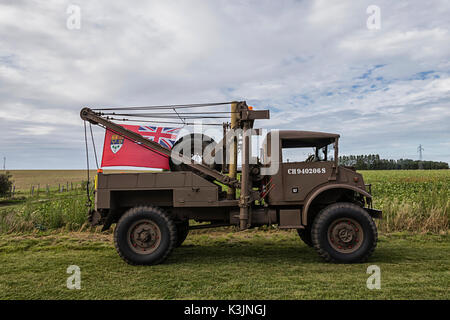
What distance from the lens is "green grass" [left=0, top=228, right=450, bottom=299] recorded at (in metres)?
4.73

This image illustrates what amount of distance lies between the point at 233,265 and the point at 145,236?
5.78 ft

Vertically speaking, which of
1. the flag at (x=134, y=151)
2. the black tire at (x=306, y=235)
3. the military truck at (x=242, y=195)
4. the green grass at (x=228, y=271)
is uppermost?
the flag at (x=134, y=151)

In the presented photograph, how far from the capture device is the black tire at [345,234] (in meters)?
6.14

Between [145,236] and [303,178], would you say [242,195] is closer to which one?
[303,178]

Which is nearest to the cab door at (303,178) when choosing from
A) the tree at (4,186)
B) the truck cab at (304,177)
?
the truck cab at (304,177)

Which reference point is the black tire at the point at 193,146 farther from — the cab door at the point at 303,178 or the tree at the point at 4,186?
the tree at the point at 4,186

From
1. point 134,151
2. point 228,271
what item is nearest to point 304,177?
point 228,271

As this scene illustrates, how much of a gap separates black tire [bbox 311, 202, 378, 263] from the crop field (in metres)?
0.24

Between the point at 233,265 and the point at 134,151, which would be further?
the point at 134,151

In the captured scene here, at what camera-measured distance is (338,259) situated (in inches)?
242

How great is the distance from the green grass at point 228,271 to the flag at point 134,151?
1980mm

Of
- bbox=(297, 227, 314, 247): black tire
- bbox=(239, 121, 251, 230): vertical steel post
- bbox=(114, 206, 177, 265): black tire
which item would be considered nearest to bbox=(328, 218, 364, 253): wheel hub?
bbox=(297, 227, 314, 247): black tire

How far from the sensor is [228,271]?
5812 mm
